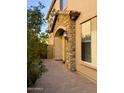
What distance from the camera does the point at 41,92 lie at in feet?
27.7

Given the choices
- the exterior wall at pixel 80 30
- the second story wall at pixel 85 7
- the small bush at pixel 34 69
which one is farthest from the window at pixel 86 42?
the small bush at pixel 34 69

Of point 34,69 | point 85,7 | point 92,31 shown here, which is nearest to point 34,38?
point 34,69

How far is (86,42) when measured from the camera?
12.1m

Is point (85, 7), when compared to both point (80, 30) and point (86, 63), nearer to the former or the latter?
point (80, 30)

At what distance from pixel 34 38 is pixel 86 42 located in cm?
449

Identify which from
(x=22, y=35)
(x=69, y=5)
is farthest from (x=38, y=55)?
(x=69, y=5)

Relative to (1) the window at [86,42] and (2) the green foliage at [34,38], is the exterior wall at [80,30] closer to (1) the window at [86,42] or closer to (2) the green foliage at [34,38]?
(1) the window at [86,42]

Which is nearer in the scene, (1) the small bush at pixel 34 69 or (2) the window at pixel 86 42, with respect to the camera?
(1) the small bush at pixel 34 69

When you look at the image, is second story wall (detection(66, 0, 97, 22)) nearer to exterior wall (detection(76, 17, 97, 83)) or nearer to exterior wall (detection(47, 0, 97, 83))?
exterior wall (detection(47, 0, 97, 83))

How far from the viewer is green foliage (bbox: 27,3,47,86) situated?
8.09 m

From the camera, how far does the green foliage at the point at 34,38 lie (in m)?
8.09

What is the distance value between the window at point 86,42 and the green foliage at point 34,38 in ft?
11.7
